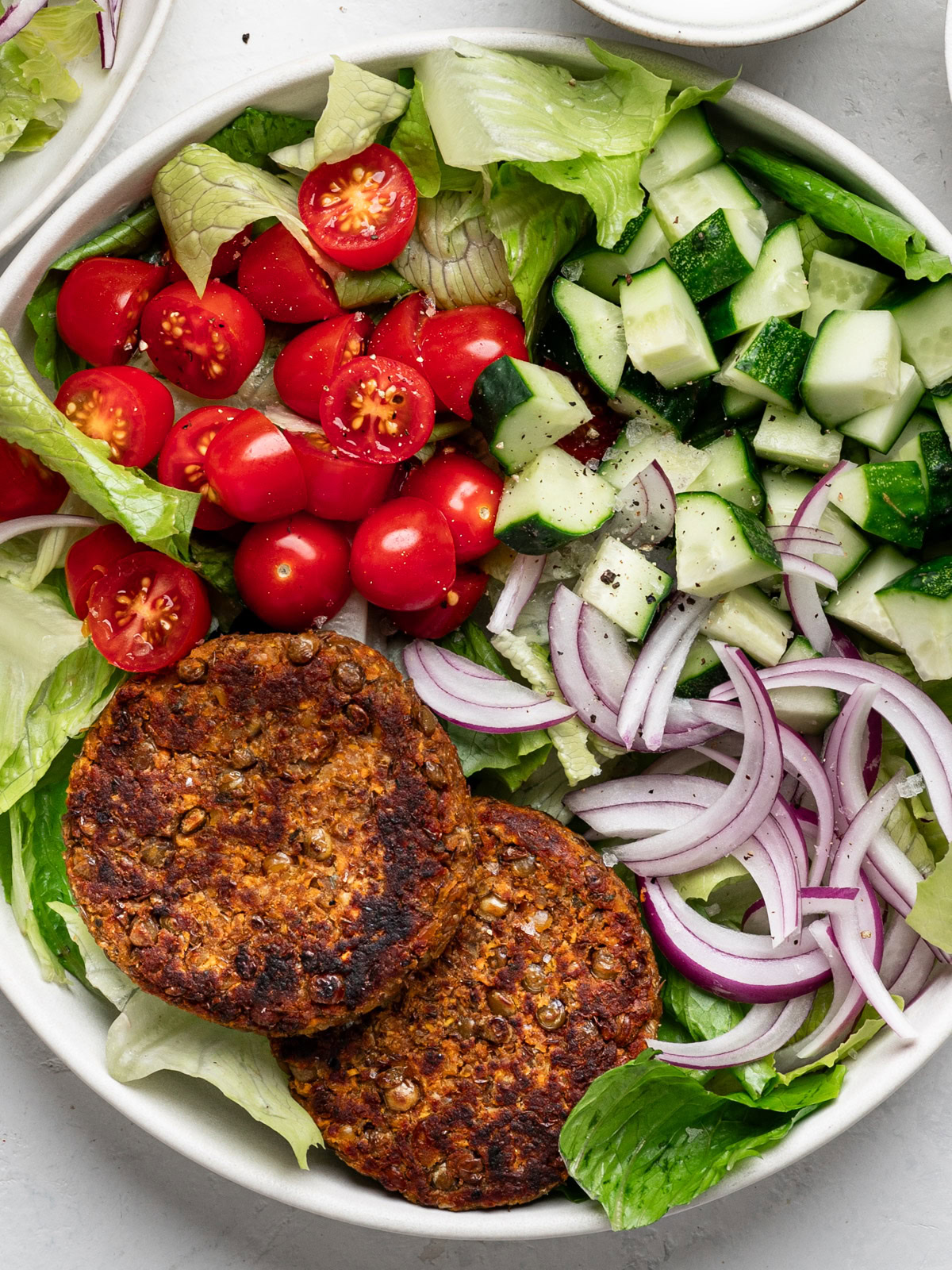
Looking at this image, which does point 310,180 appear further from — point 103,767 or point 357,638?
A: point 103,767

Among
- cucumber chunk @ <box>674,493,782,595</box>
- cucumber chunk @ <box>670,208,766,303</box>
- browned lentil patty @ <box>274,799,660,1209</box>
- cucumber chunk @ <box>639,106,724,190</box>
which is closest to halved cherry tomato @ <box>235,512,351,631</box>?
browned lentil patty @ <box>274,799,660,1209</box>

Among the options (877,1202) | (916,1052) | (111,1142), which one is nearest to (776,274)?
(916,1052)

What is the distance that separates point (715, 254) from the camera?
8.79 feet

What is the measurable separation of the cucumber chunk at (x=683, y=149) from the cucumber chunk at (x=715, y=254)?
15 centimetres

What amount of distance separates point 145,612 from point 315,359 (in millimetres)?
783

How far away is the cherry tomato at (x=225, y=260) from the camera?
283 centimetres

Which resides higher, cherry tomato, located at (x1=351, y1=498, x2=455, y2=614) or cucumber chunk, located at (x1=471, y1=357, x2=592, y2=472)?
cucumber chunk, located at (x1=471, y1=357, x2=592, y2=472)

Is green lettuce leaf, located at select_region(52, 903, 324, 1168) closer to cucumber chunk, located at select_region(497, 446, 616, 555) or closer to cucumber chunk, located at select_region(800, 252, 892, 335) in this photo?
cucumber chunk, located at select_region(497, 446, 616, 555)

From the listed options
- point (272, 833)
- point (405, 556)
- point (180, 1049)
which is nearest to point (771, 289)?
point (405, 556)

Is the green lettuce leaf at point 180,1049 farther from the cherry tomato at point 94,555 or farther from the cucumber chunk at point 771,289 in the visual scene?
the cucumber chunk at point 771,289

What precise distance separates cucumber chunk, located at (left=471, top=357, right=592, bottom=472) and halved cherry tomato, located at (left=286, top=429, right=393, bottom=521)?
1.01ft

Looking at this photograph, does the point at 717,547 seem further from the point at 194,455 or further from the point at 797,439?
the point at 194,455

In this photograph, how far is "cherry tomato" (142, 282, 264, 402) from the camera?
2.71 meters

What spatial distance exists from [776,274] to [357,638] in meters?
1.45
